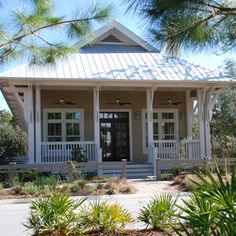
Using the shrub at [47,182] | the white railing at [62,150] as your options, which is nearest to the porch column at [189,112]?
the white railing at [62,150]

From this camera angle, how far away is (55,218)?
666 centimetres

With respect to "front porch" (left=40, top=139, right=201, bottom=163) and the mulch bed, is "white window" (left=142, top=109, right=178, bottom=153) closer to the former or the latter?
"front porch" (left=40, top=139, right=201, bottom=163)

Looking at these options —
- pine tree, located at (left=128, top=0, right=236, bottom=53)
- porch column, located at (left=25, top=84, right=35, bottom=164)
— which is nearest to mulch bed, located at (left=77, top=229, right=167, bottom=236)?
pine tree, located at (left=128, top=0, right=236, bottom=53)

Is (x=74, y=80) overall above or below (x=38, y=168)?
above

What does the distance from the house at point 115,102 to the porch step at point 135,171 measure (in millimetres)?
547

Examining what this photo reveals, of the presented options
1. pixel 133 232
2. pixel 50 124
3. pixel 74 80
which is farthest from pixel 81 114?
pixel 133 232

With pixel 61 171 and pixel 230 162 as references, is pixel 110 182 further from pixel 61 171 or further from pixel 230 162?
pixel 230 162

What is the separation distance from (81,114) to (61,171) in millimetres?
4872

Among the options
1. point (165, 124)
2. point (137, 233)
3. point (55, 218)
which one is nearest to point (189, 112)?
point (165, 124)

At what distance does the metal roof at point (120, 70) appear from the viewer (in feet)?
60.0

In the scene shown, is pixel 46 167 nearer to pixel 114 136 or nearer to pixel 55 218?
pixel 114 136

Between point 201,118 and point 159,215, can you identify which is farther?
point 201,118

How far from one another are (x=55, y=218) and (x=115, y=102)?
594 inches

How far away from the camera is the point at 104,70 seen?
1956cm
